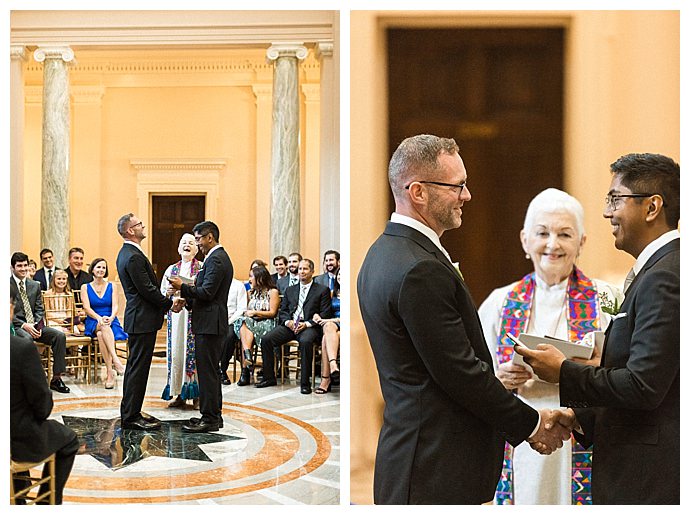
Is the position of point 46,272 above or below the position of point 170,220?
below

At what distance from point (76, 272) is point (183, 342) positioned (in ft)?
10.6

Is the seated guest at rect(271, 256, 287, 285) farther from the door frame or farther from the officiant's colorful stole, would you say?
the officiant's colorful stole

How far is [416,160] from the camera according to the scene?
2.86 meters

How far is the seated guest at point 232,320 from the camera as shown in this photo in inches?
338

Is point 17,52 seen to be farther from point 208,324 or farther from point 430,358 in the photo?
point 430,358

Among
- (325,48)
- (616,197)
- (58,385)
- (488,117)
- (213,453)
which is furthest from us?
(325,48)

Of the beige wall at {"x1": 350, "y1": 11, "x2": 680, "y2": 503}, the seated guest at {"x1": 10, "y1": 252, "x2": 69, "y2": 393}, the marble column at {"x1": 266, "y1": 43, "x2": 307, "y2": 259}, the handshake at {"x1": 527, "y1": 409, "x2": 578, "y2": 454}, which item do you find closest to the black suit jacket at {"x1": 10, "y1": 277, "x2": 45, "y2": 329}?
the seated guest at {"x1": 10, "y1": 252, "x2": 69, "y2": 393}

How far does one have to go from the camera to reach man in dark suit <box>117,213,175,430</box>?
607 cm

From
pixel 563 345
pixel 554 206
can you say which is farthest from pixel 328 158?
pixel 563 345

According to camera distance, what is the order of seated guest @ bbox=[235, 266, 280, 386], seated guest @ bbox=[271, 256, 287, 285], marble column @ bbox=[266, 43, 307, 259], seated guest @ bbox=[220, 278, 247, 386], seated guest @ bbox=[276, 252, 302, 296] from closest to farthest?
seated guest @ bbox=[235, 266, 280, 386] < seated guest @ bbox=[220, 278, 247, 386] < seated guest @ bbox=[276, 252, 302, 296] < seated guest @ bbox=[271, 256, 287, 285] < marble column @ bbox=[266, 43, 307, 259]

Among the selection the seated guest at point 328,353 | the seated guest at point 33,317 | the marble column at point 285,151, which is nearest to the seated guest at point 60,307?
the seated guest at point 33,317

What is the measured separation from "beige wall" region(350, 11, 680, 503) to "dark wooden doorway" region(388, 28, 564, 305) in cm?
6

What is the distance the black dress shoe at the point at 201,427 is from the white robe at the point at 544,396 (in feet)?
11.1
